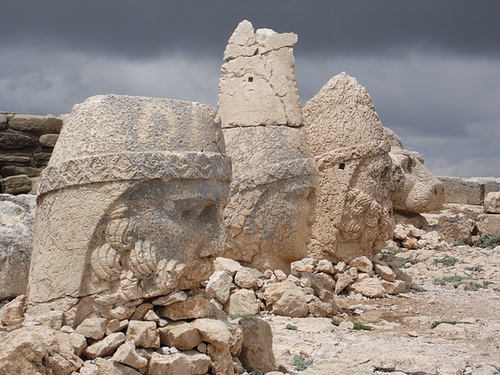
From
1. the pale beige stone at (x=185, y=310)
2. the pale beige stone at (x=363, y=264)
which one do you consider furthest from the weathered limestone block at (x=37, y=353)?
the pale beige stone at (x=363, y=264)

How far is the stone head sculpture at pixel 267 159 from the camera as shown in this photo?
20.0 feet

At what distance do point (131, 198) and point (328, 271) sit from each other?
4.39 metres

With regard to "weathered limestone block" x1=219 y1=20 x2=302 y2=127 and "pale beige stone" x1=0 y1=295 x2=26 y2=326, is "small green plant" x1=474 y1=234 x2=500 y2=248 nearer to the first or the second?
"weathered limestone block" x1=219 y1=20 x2=302 y2=127

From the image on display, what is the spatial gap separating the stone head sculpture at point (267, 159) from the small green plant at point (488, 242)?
708 cm

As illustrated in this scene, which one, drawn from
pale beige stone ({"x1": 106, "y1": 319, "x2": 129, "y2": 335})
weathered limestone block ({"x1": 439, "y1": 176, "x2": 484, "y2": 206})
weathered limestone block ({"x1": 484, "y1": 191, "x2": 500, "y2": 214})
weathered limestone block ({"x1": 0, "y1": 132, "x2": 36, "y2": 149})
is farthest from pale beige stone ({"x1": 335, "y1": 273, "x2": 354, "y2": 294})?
weathered limestone block ({"x1": 439, "y1": 176, "x2": 484, "y2": 206})

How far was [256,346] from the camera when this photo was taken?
3.89 metres

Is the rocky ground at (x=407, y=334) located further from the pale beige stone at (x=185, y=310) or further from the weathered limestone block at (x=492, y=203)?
the weathered limestone block at (x=492, y=203)

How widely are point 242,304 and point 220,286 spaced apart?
0.29 metres

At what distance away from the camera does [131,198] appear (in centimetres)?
329

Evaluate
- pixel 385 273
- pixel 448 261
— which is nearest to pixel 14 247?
pixel 385 273

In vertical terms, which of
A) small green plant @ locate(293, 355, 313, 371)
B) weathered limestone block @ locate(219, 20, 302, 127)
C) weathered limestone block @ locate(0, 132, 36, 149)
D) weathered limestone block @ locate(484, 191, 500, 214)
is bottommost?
small green plant @ locate(293, 355, 313, 371)

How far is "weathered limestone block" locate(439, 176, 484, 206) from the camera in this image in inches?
568

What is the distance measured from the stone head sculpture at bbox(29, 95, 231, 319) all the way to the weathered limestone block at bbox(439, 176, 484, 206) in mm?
12062

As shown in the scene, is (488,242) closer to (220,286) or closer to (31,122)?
(220,286)
